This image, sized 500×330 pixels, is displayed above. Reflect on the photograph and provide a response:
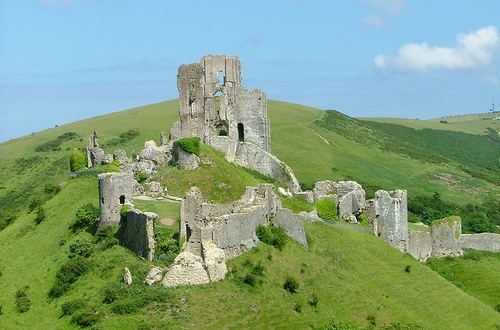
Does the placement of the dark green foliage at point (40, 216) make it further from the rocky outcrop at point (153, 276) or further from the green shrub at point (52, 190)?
the rocky outcrop at point (153, 276)

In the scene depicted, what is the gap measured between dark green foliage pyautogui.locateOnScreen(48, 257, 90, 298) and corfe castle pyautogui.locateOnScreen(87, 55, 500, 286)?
109 inches

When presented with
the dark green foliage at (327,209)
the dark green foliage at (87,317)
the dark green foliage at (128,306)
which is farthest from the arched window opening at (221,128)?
the dark green foliage at (128,306)

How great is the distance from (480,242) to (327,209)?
1616cm

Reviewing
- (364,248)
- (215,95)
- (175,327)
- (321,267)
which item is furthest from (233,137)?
(175,327)

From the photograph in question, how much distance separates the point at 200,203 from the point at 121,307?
25.8ft

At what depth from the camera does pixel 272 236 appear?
5278 cm

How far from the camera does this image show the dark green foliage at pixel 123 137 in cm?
12359

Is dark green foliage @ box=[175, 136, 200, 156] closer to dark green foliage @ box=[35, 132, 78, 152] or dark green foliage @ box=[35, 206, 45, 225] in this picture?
dark green foliage @ box=[35, 206, 45, 225]

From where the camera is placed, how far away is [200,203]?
162 feet

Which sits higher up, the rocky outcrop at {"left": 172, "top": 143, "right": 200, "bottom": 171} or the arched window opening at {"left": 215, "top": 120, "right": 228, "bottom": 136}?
the arched window opening at {"left": 215, "top": 120, "right": 228, "bottom": 136}

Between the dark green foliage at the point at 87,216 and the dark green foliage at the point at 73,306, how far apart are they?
11.4 m

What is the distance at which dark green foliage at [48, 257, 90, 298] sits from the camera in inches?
1986

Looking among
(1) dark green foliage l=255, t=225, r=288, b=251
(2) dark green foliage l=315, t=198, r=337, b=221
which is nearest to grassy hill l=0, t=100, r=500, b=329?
(1) dark green foliage l=255, t=225, r=288, b=251

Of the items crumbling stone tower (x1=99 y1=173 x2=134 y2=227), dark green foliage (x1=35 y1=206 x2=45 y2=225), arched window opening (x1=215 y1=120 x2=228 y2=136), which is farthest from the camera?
arched window opening (x1=215 y1=120 x2=228 y2=136)
